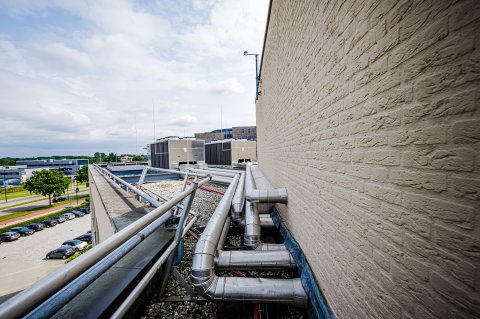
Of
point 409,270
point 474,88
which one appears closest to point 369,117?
point 474,88

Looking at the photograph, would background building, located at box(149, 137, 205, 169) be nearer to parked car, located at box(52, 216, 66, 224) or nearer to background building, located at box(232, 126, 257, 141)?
parked car, located at box(52, 216, 66, 224)

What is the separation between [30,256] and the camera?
1552 centimetres

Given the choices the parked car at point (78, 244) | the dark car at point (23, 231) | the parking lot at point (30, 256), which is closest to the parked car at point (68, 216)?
the parking lot at point (30, 256)

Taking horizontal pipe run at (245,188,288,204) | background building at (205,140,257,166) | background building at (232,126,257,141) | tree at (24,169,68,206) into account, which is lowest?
tree at (24,169,68,206)

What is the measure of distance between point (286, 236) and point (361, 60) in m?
2.87

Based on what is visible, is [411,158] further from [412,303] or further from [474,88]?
[412,303]

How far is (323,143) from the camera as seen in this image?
187 centimetres

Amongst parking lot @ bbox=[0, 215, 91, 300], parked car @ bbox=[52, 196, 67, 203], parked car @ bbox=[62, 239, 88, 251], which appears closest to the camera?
parking lot @ bbox=[0, 215, 91, 300]

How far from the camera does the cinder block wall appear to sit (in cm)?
68

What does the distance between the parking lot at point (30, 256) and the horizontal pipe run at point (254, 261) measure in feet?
42.5

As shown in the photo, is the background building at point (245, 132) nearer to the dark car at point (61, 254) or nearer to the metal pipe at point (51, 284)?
the dark car at point (61, 254)

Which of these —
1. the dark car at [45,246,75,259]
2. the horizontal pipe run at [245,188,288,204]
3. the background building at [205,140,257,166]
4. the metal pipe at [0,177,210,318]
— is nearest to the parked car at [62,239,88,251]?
the dark car at [45,246,75,259]

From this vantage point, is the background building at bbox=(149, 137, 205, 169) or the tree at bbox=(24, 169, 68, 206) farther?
the tree at bbox=(24, 169, 68, 206)

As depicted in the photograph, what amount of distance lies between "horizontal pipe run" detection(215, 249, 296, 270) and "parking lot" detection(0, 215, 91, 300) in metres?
12.9
